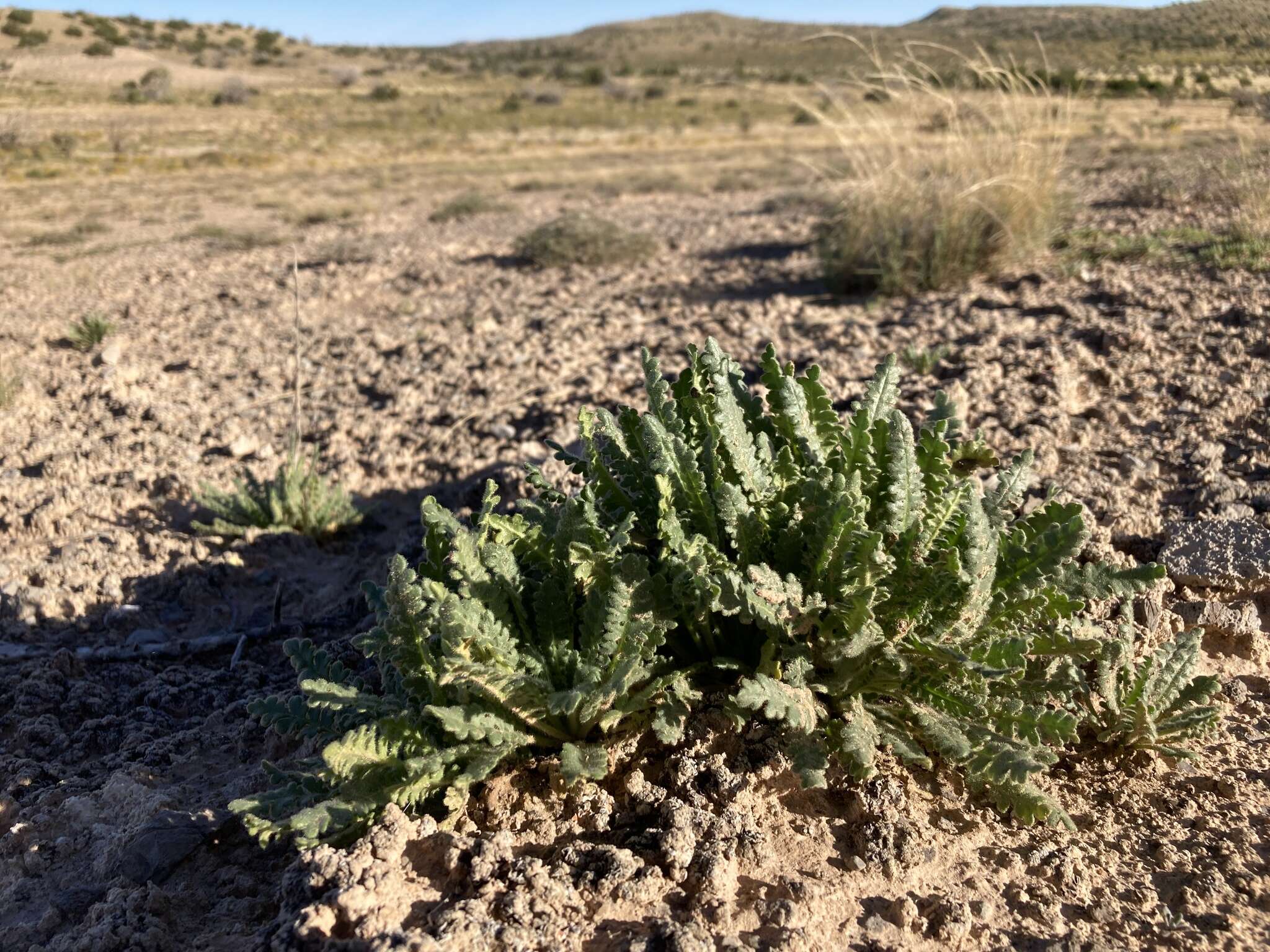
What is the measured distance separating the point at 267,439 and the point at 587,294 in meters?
2.73

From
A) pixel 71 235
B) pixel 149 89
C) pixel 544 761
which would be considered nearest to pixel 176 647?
pixel 544 761

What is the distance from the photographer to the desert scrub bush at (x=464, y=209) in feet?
35.9

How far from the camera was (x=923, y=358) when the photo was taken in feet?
12.8

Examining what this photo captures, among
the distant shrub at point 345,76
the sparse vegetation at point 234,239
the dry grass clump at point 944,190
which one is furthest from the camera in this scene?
the distant shrub at point 345,76

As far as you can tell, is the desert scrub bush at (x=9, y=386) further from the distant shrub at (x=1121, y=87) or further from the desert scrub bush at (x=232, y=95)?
the desert scrub bush at (x=232, y=95)

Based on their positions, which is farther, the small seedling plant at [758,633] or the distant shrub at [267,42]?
the distant shrub at [267,42]

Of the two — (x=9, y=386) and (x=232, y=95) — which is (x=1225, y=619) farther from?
(x=232, y=95)

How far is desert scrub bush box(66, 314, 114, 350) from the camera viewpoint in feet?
19.5

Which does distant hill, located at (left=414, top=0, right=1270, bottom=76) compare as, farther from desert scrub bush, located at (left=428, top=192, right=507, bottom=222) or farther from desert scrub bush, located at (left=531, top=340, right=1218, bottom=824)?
desert scrub bush, located at (left=531, top=340, right=1218, bottom=824)

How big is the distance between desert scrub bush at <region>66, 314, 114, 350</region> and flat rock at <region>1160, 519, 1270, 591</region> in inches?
237

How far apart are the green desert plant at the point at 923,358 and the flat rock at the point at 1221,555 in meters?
1.50

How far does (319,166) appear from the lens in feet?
62.6

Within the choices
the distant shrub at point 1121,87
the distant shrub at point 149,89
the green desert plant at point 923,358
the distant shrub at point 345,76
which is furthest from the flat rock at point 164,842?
the distant shrub at point 345,76

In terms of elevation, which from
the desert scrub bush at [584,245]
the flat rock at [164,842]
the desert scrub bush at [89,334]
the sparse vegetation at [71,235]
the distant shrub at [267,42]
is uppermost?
the distant shrub at [267,42]
